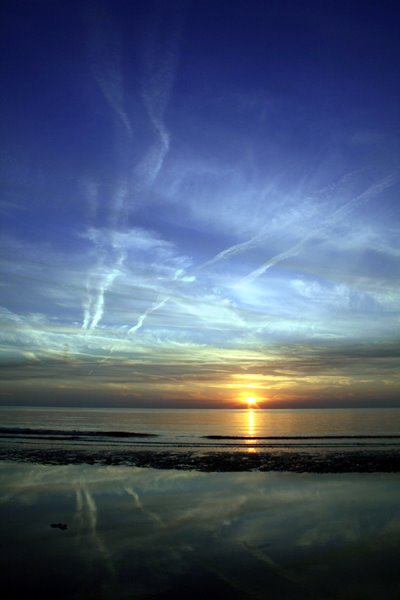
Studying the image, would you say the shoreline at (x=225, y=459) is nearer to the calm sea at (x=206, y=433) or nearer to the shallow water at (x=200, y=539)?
the shallow water at (x=200, y=539)

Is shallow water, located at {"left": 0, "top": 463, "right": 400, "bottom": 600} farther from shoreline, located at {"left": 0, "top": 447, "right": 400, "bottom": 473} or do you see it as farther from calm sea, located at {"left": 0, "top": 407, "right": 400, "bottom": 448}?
calm sea, located at {"left": 0, "top": 407, "right": 400, "bottom": 448}

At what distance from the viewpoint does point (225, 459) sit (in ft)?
97.7

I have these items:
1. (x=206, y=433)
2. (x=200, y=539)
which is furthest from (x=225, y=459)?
(x=206, y=433)

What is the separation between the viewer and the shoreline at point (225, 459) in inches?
1005

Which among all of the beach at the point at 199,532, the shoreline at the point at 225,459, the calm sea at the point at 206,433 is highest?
the beach at the point at 199,532

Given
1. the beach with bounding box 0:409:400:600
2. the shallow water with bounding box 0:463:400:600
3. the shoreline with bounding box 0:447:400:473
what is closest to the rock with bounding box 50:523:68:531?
the beach with bounding box 0:409:400:600

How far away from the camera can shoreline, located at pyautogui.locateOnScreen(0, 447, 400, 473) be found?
25.5 metres

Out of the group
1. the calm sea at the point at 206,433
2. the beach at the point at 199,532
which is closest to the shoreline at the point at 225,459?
the beach at the point at 199,532

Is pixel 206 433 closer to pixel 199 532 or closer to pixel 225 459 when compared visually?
pixel 225 459

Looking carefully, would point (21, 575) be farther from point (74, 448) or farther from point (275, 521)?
point (74, 448)

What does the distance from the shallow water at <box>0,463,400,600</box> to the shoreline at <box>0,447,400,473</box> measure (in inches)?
206

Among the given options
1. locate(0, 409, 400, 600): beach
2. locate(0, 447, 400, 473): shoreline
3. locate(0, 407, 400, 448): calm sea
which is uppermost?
locate(0, 409, 400, 600): beach

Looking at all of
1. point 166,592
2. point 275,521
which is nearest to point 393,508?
point 275,521

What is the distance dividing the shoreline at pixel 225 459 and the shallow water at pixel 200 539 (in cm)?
524
